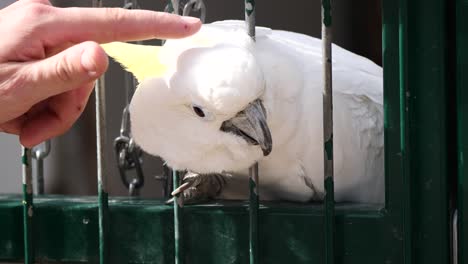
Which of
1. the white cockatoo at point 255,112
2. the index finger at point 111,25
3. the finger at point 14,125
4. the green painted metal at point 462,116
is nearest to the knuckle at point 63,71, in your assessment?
the index finger at point 111,25

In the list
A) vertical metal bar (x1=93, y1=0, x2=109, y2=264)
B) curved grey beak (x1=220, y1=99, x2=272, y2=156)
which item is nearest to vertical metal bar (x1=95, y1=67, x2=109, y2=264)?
vertical metal bar (x1=93, y1=0, x2=109, y2=264)

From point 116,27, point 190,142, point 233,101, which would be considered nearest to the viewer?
point 116,27

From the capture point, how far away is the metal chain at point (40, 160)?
1863 millimetres

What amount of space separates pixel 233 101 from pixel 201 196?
265 mm

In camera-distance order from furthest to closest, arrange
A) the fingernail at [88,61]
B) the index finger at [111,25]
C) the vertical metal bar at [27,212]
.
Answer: the vertical metal bar at [27,212] < the index finger at [111,25] < the fingernail at [88,61]

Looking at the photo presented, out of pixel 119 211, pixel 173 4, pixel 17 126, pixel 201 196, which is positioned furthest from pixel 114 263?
pixel 173 4

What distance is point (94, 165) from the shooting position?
232 centimetres

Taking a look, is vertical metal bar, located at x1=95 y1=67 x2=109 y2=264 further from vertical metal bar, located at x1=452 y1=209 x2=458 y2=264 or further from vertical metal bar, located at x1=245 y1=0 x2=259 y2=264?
vertical metal bar, located at x1=452 y1=209 x2=458 y2=264

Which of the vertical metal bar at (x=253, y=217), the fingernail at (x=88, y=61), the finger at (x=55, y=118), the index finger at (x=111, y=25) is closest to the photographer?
the fingernail at (x=88, y=61)

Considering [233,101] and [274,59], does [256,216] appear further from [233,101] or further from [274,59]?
[274,59]

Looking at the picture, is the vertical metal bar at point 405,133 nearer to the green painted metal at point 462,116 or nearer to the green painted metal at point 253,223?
the green painted metal at point 462,116

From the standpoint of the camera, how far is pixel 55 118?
1.18 m

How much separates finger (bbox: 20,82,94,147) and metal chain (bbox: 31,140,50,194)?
2.18ft

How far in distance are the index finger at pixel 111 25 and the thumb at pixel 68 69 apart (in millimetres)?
68
